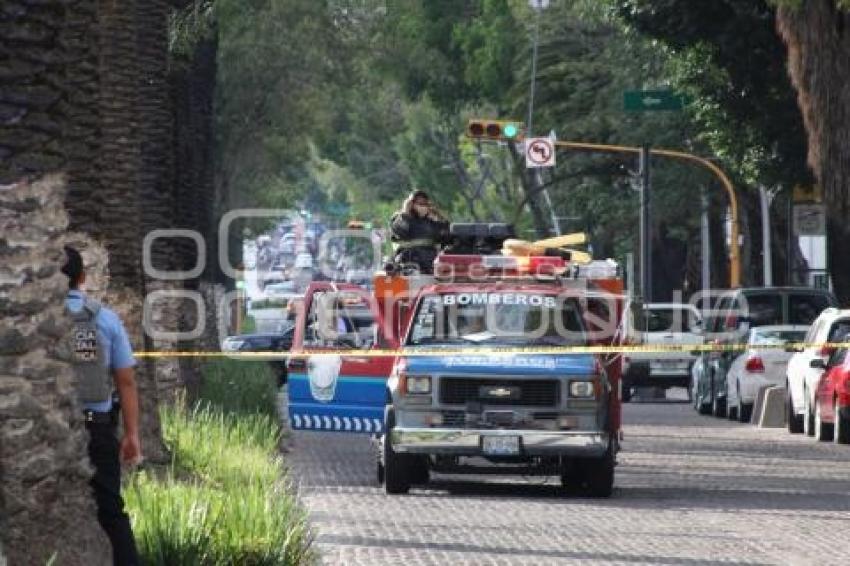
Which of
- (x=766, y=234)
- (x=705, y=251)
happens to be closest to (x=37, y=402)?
(x=766, y=234)

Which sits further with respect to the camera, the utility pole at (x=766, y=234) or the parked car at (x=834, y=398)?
the utility pole at (x=766, y=234)

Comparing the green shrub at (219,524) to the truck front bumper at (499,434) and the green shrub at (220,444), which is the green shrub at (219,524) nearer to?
the green shrub at (220,444)

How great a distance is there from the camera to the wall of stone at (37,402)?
10875 mm

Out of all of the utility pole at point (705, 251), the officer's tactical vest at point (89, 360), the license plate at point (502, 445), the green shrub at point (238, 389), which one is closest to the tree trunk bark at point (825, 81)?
the green shrub at point (238, 389)

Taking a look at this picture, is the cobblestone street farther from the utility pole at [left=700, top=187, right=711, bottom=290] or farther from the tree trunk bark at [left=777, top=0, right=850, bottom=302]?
the utility pole at [left=700, top=187, right=711, bottom=290]

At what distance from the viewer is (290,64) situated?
1999 inches

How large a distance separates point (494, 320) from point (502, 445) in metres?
1.55

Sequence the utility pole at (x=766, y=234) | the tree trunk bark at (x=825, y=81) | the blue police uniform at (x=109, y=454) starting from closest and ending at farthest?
the blue police uniform at (x=109, y=454)
the tree trunk bark at (x=825, y=81)
the utility pole at (x=766, y=234)

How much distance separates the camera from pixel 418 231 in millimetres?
25688

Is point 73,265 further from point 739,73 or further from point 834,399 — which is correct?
point 739,73

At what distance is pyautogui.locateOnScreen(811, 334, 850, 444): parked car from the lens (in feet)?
95.8

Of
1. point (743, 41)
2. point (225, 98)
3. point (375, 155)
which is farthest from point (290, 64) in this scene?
point (375, 155)

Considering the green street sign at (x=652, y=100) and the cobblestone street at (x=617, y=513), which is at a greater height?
the green street sign at (x=652, y=100)

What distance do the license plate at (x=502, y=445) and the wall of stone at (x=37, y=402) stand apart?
9.44 metres
